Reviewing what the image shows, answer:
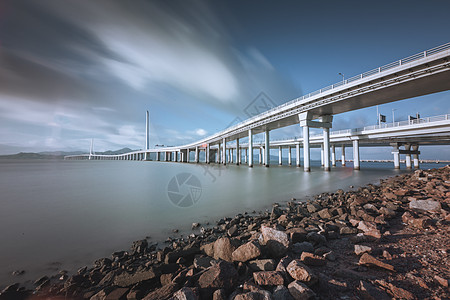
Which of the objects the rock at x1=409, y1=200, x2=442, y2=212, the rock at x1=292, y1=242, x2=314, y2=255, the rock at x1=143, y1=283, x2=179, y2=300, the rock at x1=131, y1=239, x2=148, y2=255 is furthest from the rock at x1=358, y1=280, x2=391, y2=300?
the rock at x1=409, y1=200, x2=442, y2=212

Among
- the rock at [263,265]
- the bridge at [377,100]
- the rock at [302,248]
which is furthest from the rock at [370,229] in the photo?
the bridge at [377,100]

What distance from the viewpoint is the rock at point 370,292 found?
229cm

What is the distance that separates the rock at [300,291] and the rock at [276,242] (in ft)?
3.90

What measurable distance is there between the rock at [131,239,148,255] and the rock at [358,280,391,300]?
4.90 metres

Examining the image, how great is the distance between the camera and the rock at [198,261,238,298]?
2.64 m

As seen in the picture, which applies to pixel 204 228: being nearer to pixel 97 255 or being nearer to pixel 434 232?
pixel 97 255

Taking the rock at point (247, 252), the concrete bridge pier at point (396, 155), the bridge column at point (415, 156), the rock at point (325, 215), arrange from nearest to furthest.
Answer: the rock at point (247, 252), the rock at point (325, 215), the concrete bridge pier at point (396, 155), the bridge column at point (415, 156)

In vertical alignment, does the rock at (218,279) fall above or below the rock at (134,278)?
above

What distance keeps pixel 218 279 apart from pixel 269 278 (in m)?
0.81

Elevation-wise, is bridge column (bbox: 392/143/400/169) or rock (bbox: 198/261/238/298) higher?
bridge column (bbox: 392/143/400/169)

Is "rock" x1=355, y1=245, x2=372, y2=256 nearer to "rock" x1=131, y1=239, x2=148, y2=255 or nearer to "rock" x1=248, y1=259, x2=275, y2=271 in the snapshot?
"rock" x1=248, y1=259, x2=275, y2=271

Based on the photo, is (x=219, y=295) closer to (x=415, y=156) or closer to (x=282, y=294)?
(x=282, y=294)

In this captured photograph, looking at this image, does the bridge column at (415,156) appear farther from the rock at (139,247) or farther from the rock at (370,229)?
the rock at (139,247)

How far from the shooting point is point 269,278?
2.72 meters
